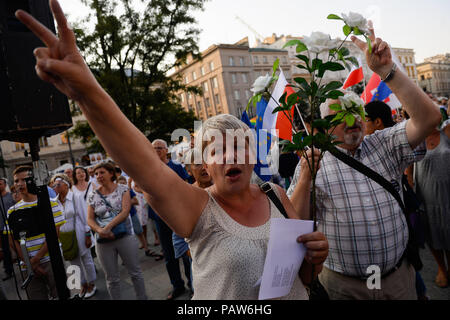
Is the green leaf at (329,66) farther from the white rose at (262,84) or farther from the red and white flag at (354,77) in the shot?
the red and white flag at (354,77)

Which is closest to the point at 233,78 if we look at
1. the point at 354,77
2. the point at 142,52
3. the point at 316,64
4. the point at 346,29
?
the point at 142,52

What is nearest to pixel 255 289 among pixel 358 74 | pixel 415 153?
pixel 415 153

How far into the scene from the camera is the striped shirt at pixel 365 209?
5.97ft

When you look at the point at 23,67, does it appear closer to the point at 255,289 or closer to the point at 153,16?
the point at 255,289

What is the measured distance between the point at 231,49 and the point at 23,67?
53.3 meters

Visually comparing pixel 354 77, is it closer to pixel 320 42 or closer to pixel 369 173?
pixel 369 173

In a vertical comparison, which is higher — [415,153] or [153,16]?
[153,16]

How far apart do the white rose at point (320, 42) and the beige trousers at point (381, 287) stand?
1500 mm

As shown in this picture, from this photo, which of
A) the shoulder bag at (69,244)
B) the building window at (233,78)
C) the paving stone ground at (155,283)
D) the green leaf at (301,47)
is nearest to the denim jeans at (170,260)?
the paving stone ground at (155,283)

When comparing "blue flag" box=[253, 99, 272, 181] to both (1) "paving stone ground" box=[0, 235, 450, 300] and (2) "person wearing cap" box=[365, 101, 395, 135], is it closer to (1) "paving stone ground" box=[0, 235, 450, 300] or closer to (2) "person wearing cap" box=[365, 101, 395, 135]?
(2) "person wearing cap" box=[365, 101, 395, 135]

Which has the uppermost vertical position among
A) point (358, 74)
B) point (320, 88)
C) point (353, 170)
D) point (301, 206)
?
point (358, 74)

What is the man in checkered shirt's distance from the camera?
1732 mm

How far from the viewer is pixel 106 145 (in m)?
0.91

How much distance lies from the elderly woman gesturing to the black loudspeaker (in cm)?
125
